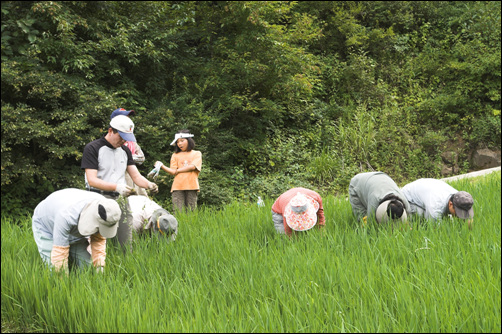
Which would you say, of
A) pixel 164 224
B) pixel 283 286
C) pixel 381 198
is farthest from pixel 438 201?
pixel 164 224

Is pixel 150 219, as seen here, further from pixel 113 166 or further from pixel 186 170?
pixel 186 170

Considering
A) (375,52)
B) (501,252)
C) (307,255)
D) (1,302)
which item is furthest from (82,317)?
(375,52)

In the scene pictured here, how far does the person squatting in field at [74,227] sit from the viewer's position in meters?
2.93

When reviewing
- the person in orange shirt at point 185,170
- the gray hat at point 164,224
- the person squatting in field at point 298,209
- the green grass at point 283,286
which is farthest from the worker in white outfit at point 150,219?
the person in orange shirt at point 185,170

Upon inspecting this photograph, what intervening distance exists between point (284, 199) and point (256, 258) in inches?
28.7

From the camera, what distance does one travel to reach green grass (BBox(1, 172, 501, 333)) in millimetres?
2264

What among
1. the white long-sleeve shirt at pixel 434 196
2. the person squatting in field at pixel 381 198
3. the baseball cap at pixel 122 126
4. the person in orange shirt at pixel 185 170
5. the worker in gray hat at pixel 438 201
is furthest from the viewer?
the person in orange shirt at pixel 185 170

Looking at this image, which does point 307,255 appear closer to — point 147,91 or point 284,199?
point 284,199

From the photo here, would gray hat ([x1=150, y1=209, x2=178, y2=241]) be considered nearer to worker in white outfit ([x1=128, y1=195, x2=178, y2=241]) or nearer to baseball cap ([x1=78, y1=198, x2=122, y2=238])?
worker in white outfit ([x1=128, y1=195, x2=178, y2=241])

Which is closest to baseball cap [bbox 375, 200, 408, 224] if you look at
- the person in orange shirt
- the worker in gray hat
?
the worker in gray hat

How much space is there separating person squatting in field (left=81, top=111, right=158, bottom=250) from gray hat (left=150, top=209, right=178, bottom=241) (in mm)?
228

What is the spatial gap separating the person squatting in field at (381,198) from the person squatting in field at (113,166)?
6.28ft

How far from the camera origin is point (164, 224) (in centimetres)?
381

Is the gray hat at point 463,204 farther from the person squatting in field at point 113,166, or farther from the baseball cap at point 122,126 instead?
the baseball cap at point 122,126
